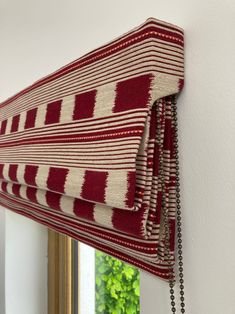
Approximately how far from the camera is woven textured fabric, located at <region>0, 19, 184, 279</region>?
51cm

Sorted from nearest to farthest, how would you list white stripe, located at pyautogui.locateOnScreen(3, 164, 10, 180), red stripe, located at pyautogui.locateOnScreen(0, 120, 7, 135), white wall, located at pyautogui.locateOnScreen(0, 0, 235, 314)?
white wall, located at pyautogui.locateOnScreen(0, 0, 235, 314)
white stripe, located at pyautogui.locateOnScreen(3, 164, 10, 180)
red stripe, located at pyautogui.locateOnScreen(0, 120, 7, 135)

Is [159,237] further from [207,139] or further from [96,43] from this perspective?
[96,43]

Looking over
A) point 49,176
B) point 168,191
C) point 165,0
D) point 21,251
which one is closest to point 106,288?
point 21,251

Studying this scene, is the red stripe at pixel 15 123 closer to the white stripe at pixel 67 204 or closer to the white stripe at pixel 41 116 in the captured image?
the white stripe at pixel 41 116

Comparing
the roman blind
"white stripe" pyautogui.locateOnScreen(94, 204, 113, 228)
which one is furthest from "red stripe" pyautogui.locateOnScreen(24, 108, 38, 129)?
"white stripe" pyautogui.locateOnScreen(94, 204, 113, 228)

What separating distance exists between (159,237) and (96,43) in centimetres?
41

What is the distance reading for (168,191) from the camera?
0.55m

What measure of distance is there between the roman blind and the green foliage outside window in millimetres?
390

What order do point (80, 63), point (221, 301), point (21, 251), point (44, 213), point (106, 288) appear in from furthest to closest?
point (21, 251)
point (106, 288)
point (44, 213)
point (80, 63)
point (221, 301)

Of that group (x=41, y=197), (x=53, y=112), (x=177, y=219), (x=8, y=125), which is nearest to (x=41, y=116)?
(x=53, y=112)

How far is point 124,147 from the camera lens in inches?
20.5

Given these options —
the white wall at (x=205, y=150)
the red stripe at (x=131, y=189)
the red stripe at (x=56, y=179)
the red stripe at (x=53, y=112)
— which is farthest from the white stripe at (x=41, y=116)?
the red stripe at (x=131, y=189)

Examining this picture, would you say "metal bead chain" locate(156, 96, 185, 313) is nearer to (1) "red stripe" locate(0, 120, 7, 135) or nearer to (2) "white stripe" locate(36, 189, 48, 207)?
(2) "white stripe" locate(36, 189, 48, 207)

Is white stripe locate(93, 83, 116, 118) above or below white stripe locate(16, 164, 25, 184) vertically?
above
